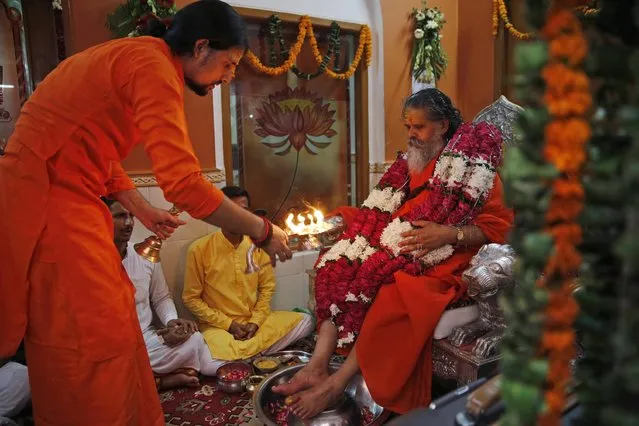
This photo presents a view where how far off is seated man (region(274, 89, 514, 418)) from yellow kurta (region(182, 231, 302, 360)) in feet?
4.76

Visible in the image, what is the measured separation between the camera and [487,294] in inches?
85.8

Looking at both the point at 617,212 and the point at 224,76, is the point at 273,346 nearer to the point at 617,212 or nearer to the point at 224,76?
the point at 224,76

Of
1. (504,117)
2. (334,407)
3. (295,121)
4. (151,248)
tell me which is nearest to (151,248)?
(151,248)

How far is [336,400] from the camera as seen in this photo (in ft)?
8.02

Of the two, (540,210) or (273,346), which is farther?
(273,346)

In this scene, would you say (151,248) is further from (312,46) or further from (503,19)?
(503,19)

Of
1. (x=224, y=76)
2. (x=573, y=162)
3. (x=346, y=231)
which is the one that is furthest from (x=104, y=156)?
(x=573, y=162)

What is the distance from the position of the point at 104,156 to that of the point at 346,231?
1.50 meters

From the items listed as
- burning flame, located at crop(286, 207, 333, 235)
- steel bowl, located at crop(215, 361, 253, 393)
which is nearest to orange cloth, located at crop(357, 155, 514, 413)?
burning flame, located at crop(286, 207, 333, 235)

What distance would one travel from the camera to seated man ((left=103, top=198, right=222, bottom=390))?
358 centimetres

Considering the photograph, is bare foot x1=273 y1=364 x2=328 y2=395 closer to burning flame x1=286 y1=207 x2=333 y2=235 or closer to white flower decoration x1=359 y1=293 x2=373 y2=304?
white flower decoration x1=359 y1=293 x2=373 y2=304

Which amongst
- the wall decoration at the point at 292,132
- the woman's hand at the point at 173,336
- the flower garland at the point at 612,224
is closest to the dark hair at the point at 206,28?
the flower garland at the point at 612,224

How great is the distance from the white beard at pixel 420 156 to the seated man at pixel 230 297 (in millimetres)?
1538

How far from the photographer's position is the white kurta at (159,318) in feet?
11.8
